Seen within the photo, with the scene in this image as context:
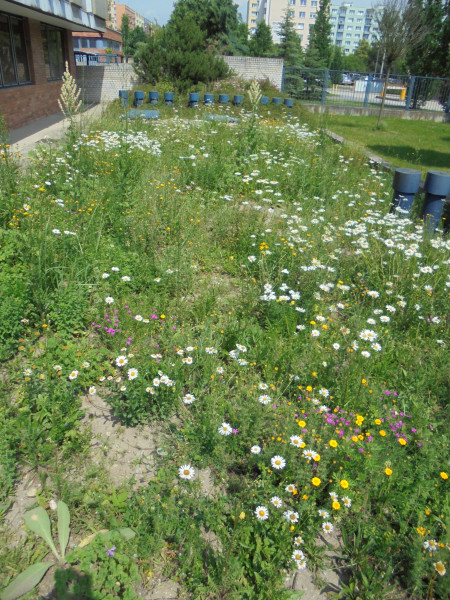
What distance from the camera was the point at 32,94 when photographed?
13734mm

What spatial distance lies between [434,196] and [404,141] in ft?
31.0

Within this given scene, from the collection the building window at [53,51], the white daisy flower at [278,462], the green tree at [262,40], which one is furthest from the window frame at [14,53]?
the green tree at [262,40]

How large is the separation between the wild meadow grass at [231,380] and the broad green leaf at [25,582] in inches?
2.3

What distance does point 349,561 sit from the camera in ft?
7.13

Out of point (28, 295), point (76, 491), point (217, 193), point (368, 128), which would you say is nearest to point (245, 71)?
point (368, 128)

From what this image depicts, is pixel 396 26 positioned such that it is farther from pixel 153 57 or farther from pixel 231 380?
pixel 231 380

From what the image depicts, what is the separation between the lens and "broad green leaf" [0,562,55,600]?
6.14 feet

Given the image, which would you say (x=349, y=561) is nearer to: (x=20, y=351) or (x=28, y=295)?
(x=20, y=351)

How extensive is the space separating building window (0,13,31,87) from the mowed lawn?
30.5ft

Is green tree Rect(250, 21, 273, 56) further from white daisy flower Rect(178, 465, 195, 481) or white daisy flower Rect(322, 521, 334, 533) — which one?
white daisy flower Rect(322, 521, 334, 533)

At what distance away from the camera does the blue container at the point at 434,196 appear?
5719 mm

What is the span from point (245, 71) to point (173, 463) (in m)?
24.0

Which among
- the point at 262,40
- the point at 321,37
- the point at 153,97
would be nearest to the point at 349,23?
the point at 321,37

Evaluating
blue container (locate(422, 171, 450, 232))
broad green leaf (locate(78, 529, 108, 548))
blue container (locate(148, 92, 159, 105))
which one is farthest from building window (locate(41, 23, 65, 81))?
broad green leaf (locate(78, 529, 108, 548))
